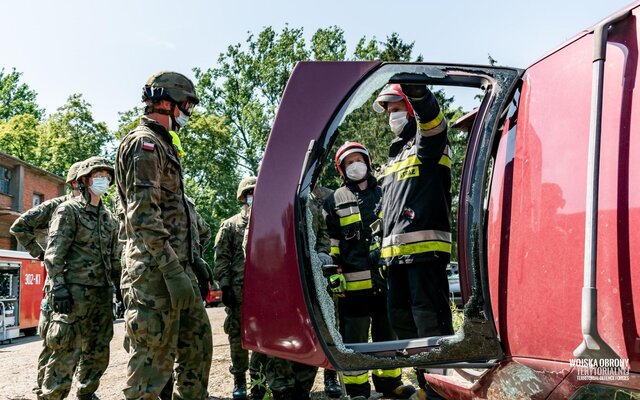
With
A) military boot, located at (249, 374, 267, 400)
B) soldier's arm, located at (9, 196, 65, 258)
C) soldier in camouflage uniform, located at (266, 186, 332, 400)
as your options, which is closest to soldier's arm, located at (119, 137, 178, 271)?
soldier in camouflage uniform, located at (266, 186, 332, 400)

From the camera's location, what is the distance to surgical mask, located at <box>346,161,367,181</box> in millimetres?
4289

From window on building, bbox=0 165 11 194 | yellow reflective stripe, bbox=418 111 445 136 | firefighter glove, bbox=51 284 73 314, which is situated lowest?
firefighter glove, bbox=51 284 73 314

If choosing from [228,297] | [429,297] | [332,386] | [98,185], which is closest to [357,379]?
[332,386]

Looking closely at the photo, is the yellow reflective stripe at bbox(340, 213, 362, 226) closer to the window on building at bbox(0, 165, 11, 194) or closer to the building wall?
the window on building at bbox(0, 165, 11, 194)

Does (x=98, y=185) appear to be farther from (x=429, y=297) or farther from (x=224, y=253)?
(x=429, y=297)

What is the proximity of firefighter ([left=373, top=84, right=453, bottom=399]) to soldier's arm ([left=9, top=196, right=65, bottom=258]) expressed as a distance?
405cm

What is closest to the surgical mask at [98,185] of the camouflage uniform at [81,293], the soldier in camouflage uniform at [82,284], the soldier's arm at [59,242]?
the soldier in camouflage uniform at [82,284]

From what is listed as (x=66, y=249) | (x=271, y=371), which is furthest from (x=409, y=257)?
(x=66, y=249)

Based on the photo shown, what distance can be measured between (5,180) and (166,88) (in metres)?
27.4

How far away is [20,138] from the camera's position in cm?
3534

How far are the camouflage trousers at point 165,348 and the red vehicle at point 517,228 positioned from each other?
1.03 m

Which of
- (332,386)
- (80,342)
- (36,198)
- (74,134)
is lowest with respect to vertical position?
(332,386)

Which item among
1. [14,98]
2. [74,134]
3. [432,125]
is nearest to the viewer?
[432,125]

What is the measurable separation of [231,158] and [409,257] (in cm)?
3128
